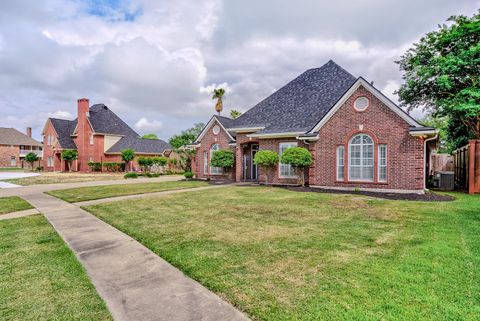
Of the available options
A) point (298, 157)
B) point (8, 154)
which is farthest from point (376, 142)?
point (8, 154)

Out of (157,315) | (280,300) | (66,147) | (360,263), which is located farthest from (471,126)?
(66,147)

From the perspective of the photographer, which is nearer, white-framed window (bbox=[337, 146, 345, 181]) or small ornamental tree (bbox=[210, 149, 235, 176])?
white-framed window (bbox=[337, 146, 345, 181])

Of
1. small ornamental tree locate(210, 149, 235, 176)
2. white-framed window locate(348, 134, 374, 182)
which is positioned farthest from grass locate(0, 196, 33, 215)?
white-framed window locate(348, 134, 374, 182)

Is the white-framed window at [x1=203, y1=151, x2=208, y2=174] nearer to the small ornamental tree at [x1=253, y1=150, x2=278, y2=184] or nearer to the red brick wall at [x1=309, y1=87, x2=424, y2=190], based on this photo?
the small ornamental tree at [x1=253, y1=150, x2=278, y2=184]

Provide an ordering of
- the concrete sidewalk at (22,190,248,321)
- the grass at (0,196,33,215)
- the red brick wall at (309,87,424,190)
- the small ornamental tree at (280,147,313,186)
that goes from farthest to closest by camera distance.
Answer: the small ornamental tree at (280,147,313,186) < the red brick wall at (309,87,424,190) < the grass at (0,196,33,215) < the concrete sidewalk at (22,190,248,321)

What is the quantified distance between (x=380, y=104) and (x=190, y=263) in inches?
516

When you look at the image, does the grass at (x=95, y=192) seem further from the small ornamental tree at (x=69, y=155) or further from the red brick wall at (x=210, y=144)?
the small ornamental tree at (x=69, y=155)

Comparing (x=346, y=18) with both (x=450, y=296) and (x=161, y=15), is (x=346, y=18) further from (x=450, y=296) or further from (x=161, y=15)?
(x=450, y=296)

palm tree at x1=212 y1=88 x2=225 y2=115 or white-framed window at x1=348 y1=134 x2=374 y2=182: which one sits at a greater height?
palm tree at x1=212 y1=88 x2=225 y2=115

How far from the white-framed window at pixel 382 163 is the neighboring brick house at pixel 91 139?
33814 millimetres

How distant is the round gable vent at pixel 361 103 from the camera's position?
14.7m

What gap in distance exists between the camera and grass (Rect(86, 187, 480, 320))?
11.1ft

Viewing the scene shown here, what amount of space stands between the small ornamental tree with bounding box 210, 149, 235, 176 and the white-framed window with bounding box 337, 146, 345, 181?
791 cm

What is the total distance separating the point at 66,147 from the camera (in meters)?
41.5
